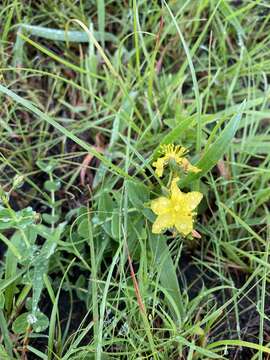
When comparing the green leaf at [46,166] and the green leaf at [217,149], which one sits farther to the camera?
the green leaf at [46,166]

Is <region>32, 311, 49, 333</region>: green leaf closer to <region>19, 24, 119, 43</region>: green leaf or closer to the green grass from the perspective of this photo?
the green grass

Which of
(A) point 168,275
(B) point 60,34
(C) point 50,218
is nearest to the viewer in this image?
(A) point 168,275

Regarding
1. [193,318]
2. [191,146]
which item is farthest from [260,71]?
[193,318]

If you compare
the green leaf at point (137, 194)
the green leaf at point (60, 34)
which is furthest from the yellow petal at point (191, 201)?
the green leaf at point (60, 34)

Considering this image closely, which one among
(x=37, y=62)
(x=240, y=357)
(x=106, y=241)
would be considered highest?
(x=37, y=62)

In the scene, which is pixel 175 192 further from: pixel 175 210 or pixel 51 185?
pixel 51 185

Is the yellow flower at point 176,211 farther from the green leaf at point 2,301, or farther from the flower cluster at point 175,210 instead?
the green leaf at point 2,301

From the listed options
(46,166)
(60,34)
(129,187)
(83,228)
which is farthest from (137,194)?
(60,34)

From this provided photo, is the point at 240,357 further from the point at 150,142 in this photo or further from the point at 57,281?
the point at 150,142
